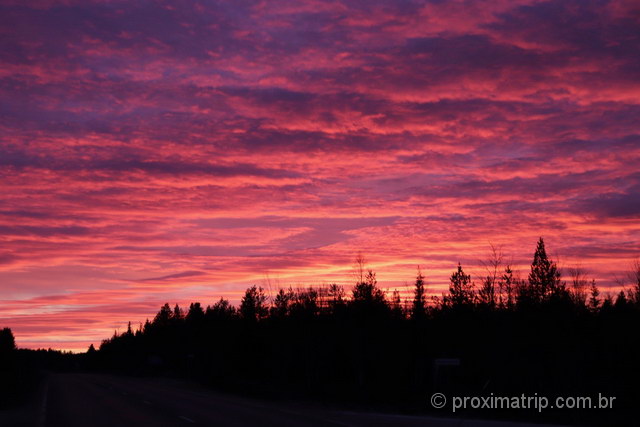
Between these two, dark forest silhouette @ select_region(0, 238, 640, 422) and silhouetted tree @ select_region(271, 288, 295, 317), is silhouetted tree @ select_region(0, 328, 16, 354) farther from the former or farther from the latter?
silhouetted tree @ select_region(271, 288, 295, 317)

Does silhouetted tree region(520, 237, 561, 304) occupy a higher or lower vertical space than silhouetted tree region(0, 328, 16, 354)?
higher

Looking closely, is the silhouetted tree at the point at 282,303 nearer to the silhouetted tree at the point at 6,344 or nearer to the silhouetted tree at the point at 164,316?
the silhouetted tree at the point at 6,344

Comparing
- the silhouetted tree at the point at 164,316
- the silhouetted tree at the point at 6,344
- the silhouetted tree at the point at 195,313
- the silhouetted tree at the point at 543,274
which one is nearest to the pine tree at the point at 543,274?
the silhouetted tree at the point at 543,274

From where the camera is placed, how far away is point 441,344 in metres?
53.2

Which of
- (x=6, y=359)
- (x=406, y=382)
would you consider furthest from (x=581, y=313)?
(x=6, y=359)

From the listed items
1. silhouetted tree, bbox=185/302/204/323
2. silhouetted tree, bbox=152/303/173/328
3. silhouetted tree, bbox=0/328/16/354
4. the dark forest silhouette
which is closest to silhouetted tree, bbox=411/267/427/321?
the dark forest silhouette

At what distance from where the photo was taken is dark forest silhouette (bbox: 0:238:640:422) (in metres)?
33.3

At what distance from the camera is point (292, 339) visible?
6269cm

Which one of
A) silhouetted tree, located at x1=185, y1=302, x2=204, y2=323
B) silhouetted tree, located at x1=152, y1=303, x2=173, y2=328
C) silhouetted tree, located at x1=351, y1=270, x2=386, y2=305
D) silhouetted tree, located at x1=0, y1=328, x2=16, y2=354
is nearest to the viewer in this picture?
silhouetted tree, located at x1=351, y1=270, x2=386, y2=305

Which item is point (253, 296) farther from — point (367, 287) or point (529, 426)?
point (529, 426)

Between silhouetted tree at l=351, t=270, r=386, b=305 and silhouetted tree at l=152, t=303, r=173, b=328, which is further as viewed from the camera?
silhouetted tree at l=152, t=303, r=173, b=328

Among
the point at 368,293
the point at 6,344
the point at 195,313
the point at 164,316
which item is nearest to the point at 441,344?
the point at 368,293

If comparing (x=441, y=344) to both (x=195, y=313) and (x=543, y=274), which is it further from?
(x=195, y=313)

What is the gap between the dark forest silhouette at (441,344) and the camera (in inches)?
1313
